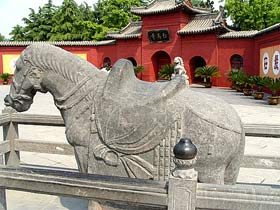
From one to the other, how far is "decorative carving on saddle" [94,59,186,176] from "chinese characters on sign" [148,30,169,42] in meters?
18.9

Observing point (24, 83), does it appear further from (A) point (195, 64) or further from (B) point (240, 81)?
(A) point (195, 64)

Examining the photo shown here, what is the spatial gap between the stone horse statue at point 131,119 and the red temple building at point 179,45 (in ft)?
49.8

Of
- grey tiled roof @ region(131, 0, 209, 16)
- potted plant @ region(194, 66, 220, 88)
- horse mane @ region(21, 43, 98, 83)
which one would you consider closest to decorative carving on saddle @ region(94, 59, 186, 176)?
horse mane @ region(21, 43, 98, 83)

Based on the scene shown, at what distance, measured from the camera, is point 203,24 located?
66.4 ft

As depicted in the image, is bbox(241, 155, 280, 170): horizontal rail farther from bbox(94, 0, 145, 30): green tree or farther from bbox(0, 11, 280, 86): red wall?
bbox(94, 0, 145, 30): green tree

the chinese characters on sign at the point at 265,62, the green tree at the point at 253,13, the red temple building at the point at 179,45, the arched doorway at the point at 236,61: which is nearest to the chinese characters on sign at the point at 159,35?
the red temple building at the point at 179,45

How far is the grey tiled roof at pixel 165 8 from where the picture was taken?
20.0m

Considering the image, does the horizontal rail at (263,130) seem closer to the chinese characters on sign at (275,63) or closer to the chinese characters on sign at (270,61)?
the chinese characters on sign at (270,61)

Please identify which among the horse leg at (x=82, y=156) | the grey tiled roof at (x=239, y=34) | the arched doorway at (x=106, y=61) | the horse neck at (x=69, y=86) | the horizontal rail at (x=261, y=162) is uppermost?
the grey tiled roof at (x=239, y=34)

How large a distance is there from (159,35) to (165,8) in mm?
1789

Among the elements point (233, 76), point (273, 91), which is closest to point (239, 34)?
point (233, 76)

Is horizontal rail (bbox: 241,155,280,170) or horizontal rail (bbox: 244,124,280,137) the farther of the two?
horizontal rail (bbox: 241,155,280,170)

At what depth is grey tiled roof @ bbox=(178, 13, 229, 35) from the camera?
18.9m

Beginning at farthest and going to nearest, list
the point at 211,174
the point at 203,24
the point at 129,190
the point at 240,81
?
the point at 203,24, the point at 240,81, the point at 211,174, the point at 129,190
